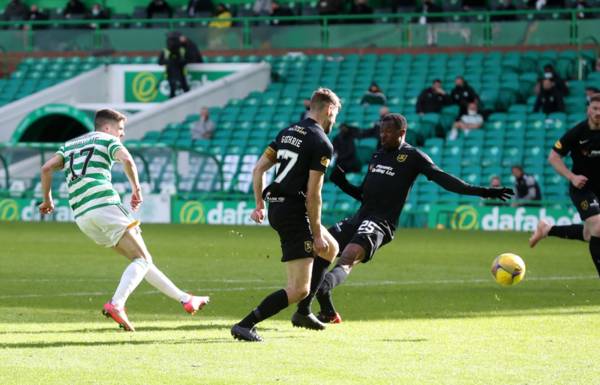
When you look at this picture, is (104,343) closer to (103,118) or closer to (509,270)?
(103,118)

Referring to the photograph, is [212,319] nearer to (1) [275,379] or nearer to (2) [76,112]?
(1) [275,379]

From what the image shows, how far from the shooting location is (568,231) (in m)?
15.6

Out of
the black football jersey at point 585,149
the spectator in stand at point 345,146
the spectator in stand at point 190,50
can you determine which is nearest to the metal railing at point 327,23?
the spectator in stand at point 190,50

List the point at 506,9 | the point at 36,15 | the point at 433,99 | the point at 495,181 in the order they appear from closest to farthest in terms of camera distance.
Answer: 1. the point at 495,181
2. the point at 433,99
3. the point at 506,9
4. the point at 36,15

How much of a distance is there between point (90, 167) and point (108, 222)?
0.47 m

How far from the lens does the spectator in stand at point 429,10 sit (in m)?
36.0

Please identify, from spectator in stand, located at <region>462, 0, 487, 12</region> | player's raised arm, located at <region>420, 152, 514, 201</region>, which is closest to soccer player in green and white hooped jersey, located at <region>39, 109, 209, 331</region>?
player's raised arm, located at <region>420, 152, 514, 201</region>

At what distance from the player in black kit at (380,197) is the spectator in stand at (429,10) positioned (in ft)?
75.1

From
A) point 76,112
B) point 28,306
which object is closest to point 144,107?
point 76,112

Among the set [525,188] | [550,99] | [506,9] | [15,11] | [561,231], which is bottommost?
[525,188]

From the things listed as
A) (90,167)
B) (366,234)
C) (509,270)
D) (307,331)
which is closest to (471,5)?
(509,270)

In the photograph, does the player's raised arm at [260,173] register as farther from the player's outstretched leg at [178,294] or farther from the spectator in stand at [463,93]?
the spectator in stand at [463,93]

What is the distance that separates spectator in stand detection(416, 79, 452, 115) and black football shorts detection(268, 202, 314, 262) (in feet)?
74.4

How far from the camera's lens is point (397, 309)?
1371cm
